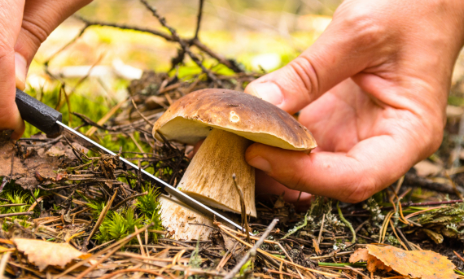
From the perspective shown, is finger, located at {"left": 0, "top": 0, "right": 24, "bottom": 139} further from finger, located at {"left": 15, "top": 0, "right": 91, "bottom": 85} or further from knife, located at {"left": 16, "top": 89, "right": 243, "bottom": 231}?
finger, located at {"left": 15, "top": 0, "right": 91, "bottom": 85}

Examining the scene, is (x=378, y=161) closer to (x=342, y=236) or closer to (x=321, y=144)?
(x=342, y=236)

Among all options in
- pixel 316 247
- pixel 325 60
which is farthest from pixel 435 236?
pixel 325 60

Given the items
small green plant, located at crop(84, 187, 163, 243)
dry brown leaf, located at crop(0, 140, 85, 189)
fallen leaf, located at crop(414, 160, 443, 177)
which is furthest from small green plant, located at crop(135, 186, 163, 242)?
fallen leaf, located at crop(414, 160, 443, 177)

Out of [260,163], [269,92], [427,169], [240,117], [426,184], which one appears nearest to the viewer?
[240,117]

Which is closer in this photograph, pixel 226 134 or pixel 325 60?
pixel 226 134

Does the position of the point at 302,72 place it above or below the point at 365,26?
below

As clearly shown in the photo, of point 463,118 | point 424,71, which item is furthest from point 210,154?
point 463,118

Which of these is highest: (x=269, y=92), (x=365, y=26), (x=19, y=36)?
(x=365, y=26)

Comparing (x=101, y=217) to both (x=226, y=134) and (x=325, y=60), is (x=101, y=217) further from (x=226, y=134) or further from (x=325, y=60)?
(x=325, y=60)

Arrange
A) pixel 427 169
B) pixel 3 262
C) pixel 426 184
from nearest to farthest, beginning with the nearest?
pixel 3 262
pixel 426 184
pixel 427 169
